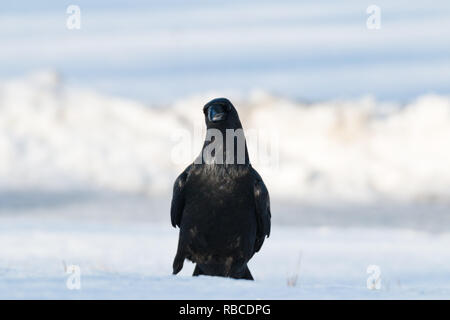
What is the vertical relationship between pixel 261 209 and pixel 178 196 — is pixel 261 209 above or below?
below

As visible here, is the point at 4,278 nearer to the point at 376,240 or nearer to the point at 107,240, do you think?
the point at 107,240

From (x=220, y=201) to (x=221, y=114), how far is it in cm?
82

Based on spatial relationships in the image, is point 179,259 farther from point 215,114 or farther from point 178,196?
point 215,114

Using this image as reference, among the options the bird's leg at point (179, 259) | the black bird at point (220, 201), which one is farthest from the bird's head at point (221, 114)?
the bird's leg at point (179, 259)

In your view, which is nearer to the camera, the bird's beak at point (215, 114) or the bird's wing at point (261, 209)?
the bird's beak at point (215, 114)

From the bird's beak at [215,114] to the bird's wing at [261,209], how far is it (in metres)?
0.70

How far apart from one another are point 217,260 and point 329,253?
22.1 feet

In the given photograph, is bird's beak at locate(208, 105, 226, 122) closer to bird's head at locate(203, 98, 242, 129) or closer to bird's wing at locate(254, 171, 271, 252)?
bird's head at locate(203, 98, 242, 129)

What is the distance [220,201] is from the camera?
29.8 feet

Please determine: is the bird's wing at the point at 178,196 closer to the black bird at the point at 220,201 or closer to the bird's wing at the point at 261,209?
the black bird at the point at 220,201

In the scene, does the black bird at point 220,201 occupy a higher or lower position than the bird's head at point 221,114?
lower

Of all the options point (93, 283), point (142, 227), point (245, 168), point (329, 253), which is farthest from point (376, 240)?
point (93, 283)

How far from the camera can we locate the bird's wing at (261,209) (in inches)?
363

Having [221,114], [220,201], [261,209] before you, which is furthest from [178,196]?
[221,114]
